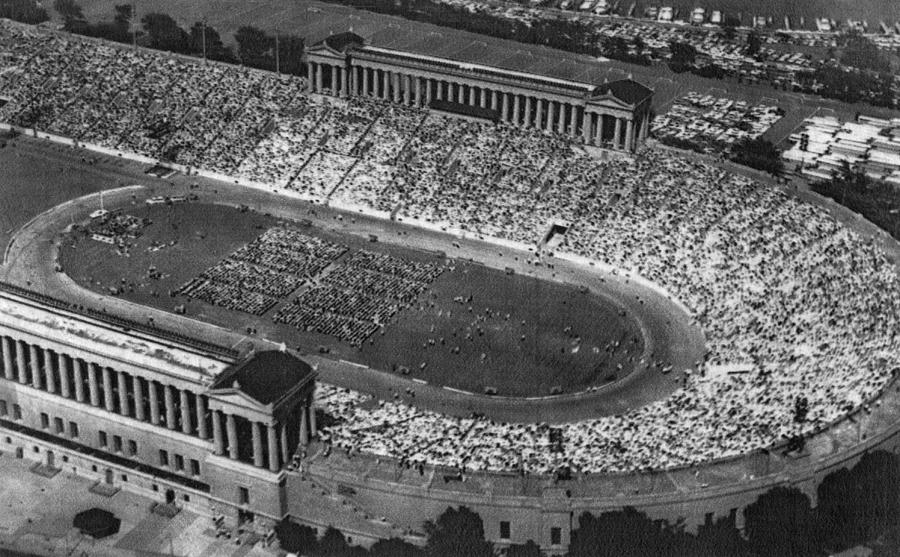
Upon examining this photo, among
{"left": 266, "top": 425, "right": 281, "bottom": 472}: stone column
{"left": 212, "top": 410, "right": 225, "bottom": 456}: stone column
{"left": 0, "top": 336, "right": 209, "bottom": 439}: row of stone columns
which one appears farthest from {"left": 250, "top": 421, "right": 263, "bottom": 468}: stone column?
{"left": 0, "top": 336, "right": 209, "bottom": 439}: row of stone columns

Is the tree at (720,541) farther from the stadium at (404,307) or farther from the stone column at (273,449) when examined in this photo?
the stone column at (273,449)

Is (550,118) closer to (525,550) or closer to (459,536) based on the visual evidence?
(525,550)

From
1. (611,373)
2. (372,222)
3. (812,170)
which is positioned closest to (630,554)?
(611,373)

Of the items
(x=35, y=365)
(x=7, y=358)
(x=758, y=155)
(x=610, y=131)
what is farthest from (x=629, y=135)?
(x=7, y=358)

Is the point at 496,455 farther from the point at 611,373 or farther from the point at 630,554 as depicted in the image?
the point at 611,373

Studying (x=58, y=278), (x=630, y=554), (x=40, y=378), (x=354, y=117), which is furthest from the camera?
(x=354, y=117)

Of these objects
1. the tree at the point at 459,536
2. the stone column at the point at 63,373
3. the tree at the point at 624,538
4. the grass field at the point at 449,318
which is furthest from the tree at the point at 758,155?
the stone column at the point at 63,373
